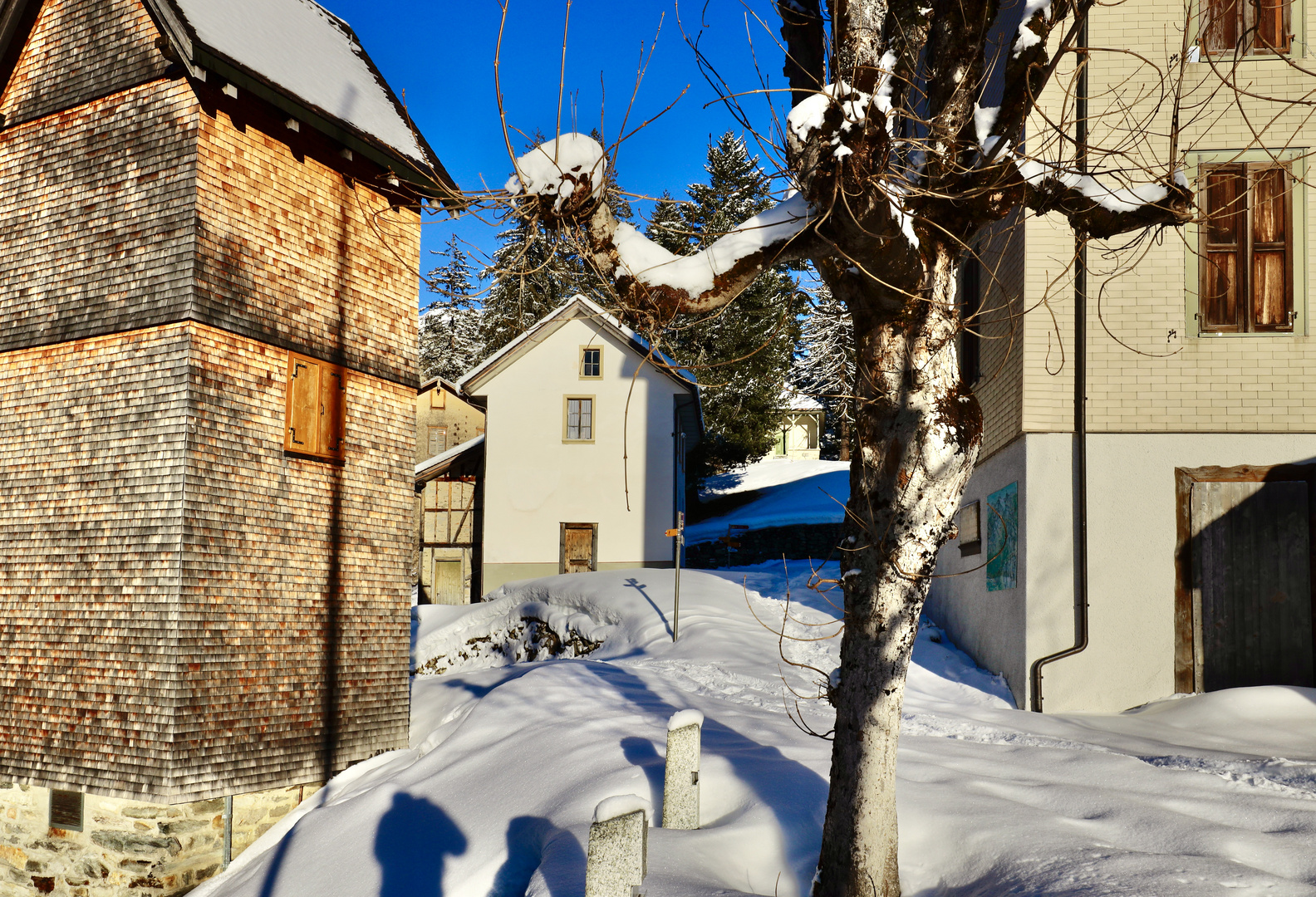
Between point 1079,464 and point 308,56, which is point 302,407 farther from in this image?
point 1079,464

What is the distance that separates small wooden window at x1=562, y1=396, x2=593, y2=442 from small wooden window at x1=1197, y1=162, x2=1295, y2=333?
1651cm

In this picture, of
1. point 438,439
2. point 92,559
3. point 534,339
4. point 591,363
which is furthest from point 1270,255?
point 438,439

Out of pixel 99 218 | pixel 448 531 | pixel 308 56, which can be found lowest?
pixel 448 531

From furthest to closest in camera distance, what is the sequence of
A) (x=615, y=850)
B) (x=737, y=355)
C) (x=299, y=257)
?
(x=737, y=355) < (x=299, y=257) < (x=615, y=850)

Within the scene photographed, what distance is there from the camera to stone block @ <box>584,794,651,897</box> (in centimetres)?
421

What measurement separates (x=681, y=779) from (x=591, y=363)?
64.3 ft

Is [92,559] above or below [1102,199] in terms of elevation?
below

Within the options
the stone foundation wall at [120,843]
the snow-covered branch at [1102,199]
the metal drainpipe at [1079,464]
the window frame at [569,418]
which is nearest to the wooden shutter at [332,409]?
the stone foundation wall at [120,843]

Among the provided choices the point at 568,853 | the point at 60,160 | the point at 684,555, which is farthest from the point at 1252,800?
the point at 684,555

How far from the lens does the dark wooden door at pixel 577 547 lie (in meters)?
24.5

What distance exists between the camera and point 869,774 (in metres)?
4.93

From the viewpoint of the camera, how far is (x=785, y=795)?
6426 millimetres

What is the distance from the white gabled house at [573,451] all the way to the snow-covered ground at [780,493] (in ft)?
24.2

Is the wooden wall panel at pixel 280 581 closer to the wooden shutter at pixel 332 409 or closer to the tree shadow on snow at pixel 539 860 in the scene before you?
the wooden shutter at pixel 332 409
